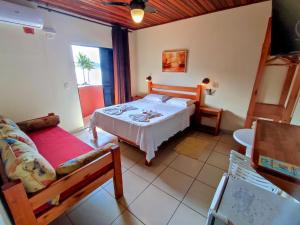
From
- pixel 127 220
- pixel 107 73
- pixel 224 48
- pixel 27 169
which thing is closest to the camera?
pixel 27 169

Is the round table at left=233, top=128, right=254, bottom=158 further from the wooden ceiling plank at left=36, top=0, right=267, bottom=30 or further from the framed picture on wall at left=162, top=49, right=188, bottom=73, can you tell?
the wooden ceiling plank at left=36, top=0, right=267, bottom=30

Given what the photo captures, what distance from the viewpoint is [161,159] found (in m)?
2.50

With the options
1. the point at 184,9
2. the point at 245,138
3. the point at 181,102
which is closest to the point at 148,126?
the point at 245,138

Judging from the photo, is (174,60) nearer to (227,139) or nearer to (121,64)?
(121,64)

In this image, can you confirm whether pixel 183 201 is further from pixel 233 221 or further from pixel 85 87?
pixel 85 87

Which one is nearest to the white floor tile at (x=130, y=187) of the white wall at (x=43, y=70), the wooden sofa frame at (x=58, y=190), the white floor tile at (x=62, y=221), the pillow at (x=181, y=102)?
the wooden sofa frame at (x=58, y=190)

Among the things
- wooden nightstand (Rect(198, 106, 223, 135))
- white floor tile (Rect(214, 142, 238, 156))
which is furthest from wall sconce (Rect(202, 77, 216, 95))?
white floor tile (Rect(214, 142, 238, 156))

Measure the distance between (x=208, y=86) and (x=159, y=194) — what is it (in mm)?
2617

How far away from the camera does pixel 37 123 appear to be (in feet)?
8.20

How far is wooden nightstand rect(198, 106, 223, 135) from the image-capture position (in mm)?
3224

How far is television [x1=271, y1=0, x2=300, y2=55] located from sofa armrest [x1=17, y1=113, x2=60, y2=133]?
337 centimetres

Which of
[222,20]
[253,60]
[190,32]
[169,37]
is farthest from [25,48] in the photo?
[253,60]

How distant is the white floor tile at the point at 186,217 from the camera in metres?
1.49

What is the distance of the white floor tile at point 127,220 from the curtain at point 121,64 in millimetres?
3076
